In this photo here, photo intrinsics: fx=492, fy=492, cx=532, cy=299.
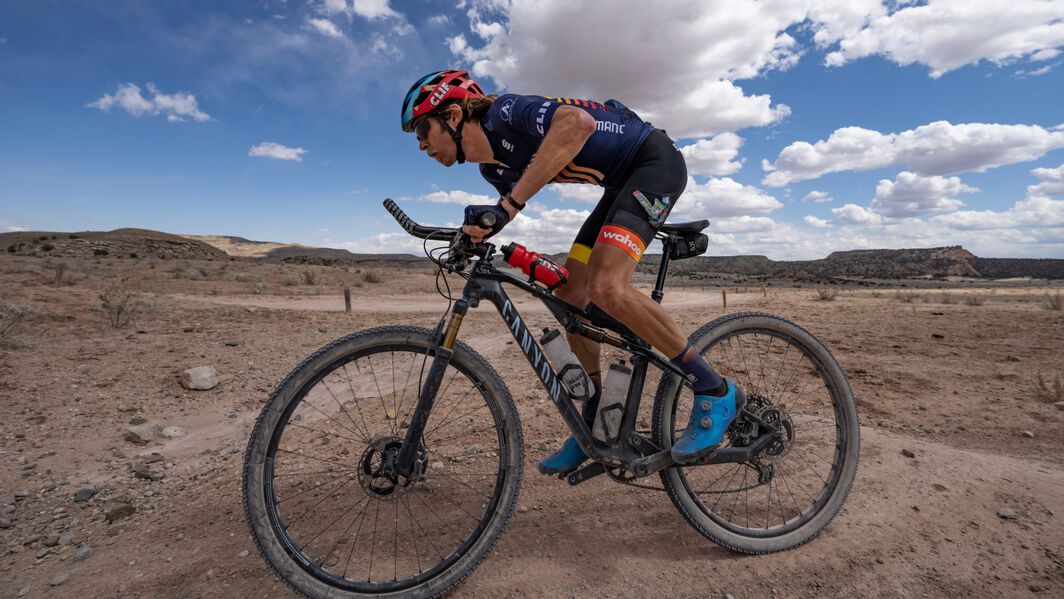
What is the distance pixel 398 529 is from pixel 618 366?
4.84ft

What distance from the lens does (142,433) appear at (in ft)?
13.7

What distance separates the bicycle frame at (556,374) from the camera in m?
2.29

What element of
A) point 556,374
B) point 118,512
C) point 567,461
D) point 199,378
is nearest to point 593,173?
point 556,374

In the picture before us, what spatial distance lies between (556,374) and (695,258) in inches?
2005

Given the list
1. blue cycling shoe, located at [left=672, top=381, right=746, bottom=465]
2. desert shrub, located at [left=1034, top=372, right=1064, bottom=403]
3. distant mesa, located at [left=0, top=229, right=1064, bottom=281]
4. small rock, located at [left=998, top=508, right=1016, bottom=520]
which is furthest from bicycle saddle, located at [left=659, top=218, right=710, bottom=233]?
distant mesa, located at [left=0, top=229, right=1064, bottom=281]

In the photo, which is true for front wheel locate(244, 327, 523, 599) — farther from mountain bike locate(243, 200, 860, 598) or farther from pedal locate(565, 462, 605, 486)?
pedal locate(565, 462, 605, 486)

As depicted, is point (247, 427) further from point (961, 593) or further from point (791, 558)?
point (961, 593)

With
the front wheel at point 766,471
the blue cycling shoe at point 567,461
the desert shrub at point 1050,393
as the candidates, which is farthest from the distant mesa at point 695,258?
the blue cycling shoe at point 567,461

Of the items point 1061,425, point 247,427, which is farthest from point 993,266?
point 247,427

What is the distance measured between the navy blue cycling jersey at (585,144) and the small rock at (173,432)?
12.6 feet

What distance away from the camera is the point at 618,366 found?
8.64 feet

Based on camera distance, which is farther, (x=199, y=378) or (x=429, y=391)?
(x=199, y=378)

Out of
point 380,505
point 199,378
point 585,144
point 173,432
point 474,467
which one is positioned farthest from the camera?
point 199,378

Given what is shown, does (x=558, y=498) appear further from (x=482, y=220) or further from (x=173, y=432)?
(x=173, y=432)
